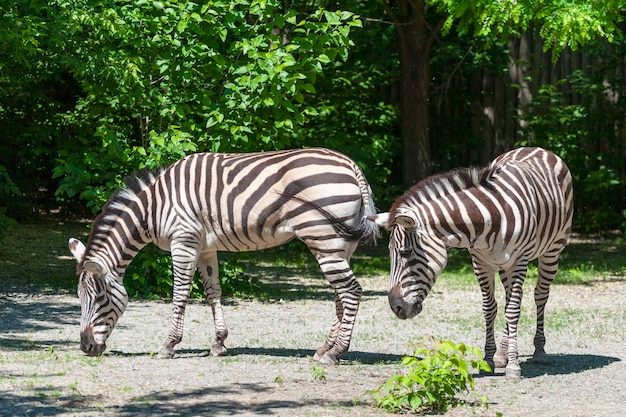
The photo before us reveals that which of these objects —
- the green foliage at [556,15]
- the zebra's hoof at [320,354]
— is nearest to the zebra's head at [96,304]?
the zebra's hoof at [320,354]

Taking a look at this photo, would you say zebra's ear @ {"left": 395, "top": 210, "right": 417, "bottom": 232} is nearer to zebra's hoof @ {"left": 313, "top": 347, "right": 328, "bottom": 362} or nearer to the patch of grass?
zebra's hoof @ {"left": 313, "top": 347, "right": 328, "bottom": 362}

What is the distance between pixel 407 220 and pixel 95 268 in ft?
8.77

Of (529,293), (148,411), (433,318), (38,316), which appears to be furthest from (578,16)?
(148,411)

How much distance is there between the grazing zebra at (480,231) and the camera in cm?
772

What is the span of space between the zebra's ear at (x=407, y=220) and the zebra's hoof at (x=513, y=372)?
4.54 ft

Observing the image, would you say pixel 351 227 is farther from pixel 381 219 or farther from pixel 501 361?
pixel 501 361

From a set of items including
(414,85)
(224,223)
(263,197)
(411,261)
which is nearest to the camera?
(411,261)

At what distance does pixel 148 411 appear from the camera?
658 centimetres

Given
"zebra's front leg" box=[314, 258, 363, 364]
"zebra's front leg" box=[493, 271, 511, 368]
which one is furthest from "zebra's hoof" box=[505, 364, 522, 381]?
"zebra's front leg" box=[314, 258, 363, 364]

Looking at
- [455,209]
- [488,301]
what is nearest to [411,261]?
[455,209]

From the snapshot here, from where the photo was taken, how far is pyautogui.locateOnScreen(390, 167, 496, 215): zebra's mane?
788 cm

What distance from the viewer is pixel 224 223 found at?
8812mm

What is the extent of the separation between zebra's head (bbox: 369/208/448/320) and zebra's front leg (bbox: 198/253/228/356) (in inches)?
71.4

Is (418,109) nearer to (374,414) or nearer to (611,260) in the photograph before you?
(611,260)
